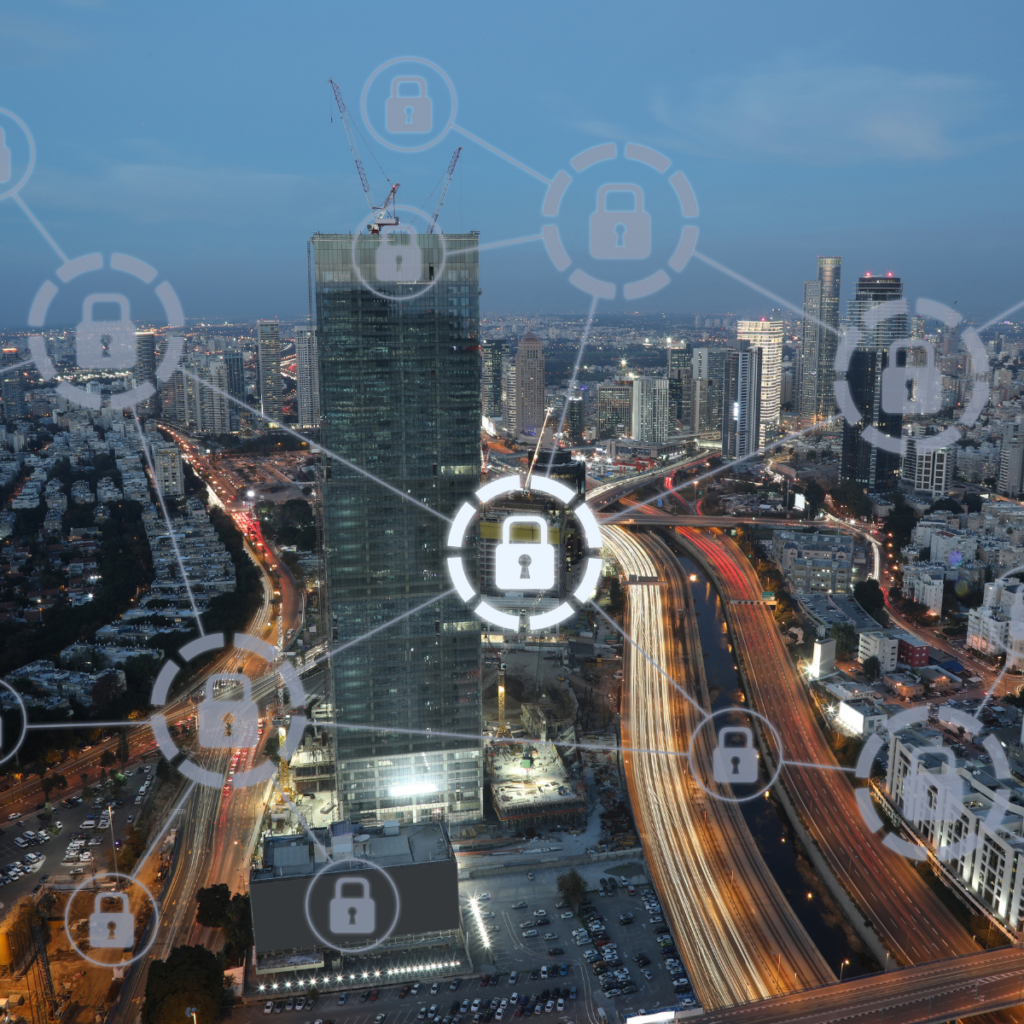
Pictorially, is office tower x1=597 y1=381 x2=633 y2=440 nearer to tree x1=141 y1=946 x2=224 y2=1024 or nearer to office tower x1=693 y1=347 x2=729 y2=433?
office tower x1=693 y1=347 x2=729 y2=433

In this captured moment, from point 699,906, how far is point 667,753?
79.5 inches

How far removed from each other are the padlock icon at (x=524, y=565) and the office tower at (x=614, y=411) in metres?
14.4

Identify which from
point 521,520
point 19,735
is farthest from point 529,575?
point 19,735

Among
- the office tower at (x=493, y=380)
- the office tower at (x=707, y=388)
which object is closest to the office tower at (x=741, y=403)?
the office tower at (x=707, y=388)

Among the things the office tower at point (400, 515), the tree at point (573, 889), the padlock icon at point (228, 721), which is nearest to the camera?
the tree at point (573, 889)

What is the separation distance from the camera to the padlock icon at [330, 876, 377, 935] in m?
5.39

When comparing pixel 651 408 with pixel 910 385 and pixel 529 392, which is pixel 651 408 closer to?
pixel 529 392

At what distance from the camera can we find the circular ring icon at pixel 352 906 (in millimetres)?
5375

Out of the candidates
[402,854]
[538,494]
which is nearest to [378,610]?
[402,854]

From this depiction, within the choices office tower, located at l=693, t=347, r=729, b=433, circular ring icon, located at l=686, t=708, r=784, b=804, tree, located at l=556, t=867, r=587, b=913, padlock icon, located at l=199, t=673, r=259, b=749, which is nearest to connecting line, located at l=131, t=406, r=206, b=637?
padlock icon, located at l=199, t=673, r=259, b=749

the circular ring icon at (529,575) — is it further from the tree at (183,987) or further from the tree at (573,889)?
the tree at (183,987)

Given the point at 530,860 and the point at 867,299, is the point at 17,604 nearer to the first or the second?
the point at 530,860

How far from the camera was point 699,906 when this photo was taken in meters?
5.91

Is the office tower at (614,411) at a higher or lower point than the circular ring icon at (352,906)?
higher
